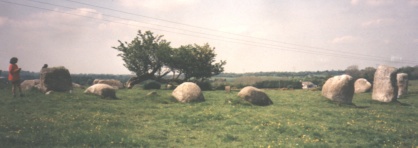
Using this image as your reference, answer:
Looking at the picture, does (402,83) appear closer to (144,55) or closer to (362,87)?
(362,87)

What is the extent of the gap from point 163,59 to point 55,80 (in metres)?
26.0

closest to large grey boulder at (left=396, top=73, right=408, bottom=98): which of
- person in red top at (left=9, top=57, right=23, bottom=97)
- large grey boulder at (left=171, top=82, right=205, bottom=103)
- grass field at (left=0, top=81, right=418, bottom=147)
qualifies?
grass field at (left=0, top=81, right=418, bottom=147)

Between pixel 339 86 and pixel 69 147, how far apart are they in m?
25.2

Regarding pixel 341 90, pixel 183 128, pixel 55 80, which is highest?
pixel 55 80

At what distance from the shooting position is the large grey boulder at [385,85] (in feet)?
100

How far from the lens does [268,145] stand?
11.5 m

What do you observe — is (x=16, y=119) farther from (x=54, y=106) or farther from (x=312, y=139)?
(x=312, y=139)

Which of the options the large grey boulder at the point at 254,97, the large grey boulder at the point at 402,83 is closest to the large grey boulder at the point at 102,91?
the large grey boulder at the point at 254,97

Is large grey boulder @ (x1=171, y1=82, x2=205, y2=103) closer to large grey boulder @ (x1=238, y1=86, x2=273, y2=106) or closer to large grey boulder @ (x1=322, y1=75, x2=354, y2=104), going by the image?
large grey boulder @ (x1=238, y1=86, x2=273, y2=106)

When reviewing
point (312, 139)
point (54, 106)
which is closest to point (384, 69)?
point (312, 139)

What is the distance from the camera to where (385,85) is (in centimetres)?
3108

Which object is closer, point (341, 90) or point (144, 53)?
point (341, 90)

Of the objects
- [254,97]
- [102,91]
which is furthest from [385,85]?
[102,91]

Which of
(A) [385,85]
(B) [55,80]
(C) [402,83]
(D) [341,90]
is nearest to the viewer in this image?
(B) [55,80]
